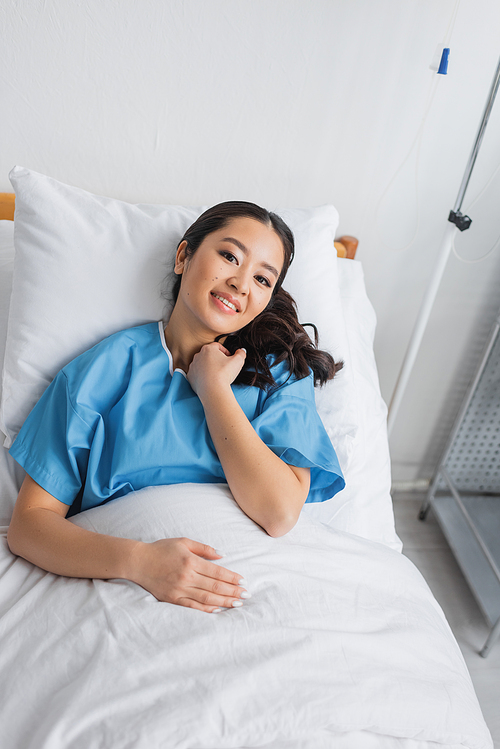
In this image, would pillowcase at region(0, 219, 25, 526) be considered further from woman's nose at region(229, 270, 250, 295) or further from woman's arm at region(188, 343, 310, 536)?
woman's nose at region(229, 270, 250, 295)

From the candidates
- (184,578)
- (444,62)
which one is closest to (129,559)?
(184,578)

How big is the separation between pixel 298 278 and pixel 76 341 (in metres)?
0.50

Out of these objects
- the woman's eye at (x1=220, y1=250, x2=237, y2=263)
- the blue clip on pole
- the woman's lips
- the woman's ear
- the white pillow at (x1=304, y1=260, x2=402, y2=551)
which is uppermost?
the blue clip on pole

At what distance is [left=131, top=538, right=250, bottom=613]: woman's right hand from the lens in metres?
0.77

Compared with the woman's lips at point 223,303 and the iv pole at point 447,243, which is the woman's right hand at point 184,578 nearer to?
the woman's lips at point 223,303

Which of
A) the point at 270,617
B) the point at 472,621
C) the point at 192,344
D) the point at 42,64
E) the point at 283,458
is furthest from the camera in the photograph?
the point at 472,621

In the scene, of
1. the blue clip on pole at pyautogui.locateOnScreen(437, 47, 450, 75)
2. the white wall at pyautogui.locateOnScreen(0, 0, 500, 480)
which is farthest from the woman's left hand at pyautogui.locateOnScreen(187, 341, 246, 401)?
the blue clip on pole at pyautogui.locateOnScreen(437, 47, 450, 75)

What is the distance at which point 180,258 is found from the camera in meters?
1.10

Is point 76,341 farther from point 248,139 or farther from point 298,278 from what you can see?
point 248,139

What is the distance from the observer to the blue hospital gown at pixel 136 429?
95 cm

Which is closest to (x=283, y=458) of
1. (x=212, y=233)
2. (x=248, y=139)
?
(x=212, y=233)

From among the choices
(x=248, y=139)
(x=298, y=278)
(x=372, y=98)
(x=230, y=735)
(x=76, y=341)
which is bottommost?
(x=230, y=735)

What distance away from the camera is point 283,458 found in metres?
0.99

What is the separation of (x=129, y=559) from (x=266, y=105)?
1132 mm
